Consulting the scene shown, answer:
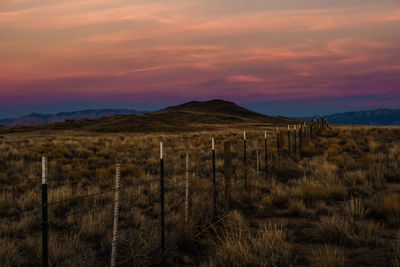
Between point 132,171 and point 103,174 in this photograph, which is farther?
point 132,171

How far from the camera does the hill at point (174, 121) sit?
69.2 m

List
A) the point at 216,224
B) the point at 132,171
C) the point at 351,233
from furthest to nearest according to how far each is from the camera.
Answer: the point at 132,171 < the point at 216,224 < the point at 351,233

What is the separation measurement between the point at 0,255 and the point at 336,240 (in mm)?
5884

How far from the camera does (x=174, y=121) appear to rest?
90312mm

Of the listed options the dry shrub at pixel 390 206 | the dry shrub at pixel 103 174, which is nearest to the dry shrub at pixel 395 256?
the dry shrub at pixel 390 206

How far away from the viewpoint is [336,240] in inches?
263

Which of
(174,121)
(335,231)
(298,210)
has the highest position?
(174,121)

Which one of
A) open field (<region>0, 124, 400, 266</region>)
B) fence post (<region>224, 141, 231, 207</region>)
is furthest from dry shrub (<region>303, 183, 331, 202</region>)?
fence post (<region>224, 141, 231, 207</region>)

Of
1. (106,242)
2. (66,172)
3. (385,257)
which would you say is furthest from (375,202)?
(66,172)

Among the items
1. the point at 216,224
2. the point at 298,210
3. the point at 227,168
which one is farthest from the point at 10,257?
the point at 298,210

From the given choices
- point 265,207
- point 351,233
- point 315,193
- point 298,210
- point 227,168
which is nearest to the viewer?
point 351,233

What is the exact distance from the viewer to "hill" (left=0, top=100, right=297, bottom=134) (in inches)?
2724

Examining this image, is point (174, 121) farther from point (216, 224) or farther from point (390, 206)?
point (216, 224)

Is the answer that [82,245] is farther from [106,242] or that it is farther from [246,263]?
[246,263]
